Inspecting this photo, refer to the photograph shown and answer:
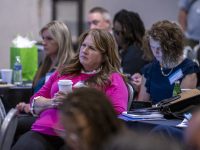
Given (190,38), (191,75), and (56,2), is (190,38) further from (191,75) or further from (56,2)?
(191,75)

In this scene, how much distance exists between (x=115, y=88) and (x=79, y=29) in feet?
15.7

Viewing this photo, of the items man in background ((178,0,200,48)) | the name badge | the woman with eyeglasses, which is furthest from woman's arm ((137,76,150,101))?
man in background ((178,0,200,48))

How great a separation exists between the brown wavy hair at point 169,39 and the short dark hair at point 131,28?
4.05 feet

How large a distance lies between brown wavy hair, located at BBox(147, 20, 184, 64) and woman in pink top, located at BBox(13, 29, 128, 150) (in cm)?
58

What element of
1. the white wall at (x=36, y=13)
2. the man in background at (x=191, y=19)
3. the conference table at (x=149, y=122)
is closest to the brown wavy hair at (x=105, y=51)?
A: the conference table at (x=149, y=122)

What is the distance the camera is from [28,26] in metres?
8.41

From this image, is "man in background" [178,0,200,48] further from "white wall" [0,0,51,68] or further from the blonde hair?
the blonde hair

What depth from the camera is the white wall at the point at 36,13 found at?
833 centimetres

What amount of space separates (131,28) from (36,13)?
2935mm

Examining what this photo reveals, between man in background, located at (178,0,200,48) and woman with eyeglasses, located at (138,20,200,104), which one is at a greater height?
man in background, located at (178,0,200,48)

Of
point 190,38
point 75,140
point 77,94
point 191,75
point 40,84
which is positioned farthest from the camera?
point 190,38

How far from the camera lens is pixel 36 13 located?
27.5ft

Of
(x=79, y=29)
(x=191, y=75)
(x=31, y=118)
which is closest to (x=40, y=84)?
(x=31, y=118)

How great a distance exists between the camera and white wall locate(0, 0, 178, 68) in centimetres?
833
